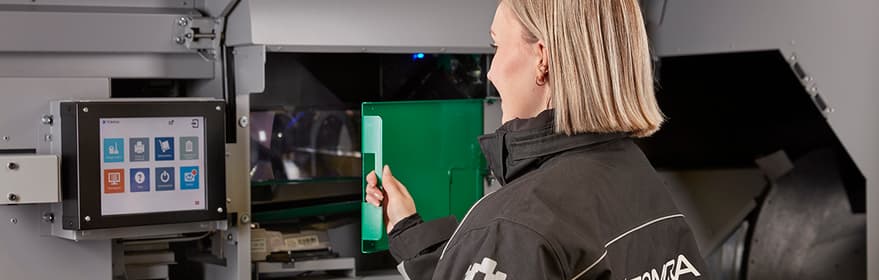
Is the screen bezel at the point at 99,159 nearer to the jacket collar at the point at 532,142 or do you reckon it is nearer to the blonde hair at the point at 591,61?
the jacket collar at the point at 532,142

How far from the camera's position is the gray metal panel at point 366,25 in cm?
289

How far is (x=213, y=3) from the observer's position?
308 centimetres

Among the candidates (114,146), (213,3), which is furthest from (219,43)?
(114,146)

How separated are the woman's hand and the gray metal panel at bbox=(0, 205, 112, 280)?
100 centimetres

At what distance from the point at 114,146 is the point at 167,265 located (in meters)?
0.47

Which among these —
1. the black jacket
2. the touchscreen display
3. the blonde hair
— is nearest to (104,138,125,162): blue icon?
the touchscreen display

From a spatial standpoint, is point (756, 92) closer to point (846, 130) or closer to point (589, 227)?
point (846, 130)

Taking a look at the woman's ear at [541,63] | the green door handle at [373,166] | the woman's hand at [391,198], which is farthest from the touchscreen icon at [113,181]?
the woman's ear at [541,63]

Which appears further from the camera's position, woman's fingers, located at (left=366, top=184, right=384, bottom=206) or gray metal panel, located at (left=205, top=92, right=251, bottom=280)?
gray metal panel, located at (left=205, top=92, right=251, bottom=280)

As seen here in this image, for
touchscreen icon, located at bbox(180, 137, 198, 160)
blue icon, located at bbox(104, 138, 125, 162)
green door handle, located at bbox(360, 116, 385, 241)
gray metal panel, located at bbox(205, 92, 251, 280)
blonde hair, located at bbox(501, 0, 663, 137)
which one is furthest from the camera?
gray metal panel, located at bbox(205, 92, 251, 280)

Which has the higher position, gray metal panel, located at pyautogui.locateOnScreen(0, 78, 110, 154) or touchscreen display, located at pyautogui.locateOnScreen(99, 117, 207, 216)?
gray metal panel, located at pyautogui.locateOnScreen(0, 78, 110, 154)

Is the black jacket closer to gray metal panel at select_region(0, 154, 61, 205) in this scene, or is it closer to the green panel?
the green panel

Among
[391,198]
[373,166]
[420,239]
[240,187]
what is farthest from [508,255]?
[240,187]

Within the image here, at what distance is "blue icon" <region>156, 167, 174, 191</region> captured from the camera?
9.59ft
